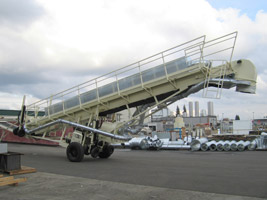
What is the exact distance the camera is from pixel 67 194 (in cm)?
662

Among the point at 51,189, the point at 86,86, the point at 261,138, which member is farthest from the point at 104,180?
the point at 261,138

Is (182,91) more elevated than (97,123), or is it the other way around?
(182,91)

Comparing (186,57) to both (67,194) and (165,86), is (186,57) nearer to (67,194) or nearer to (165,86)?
(165,86)

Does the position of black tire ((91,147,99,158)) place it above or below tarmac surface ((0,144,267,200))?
above

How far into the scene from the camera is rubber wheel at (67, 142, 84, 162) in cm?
1258

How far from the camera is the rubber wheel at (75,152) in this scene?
1258 centimetres

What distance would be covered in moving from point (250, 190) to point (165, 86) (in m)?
6.41

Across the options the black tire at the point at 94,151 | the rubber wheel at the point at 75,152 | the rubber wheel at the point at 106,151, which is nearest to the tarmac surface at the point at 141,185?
the rubber wheel at the point at 75,152

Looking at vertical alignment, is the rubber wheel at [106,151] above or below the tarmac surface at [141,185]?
above

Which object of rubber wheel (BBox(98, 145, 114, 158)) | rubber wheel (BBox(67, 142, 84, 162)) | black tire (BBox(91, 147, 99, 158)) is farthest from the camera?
rubber wheel (BBox(98, 145, 114, 158))

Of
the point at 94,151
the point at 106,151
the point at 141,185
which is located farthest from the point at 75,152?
the point at 141,185

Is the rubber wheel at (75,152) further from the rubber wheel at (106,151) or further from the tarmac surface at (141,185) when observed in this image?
the tarmac surface at (141,185)

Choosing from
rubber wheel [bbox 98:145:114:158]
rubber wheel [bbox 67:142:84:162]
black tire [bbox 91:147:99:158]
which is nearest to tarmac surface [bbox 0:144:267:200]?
rubber wheel [bbox 67:142:84:162]

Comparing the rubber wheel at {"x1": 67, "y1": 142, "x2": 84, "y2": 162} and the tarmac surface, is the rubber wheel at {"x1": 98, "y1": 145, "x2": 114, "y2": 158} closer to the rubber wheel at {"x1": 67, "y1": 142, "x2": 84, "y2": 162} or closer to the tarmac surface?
the rubber wheel at {"x1": 67, "y1": 142, "x2": 84, "y2": 162}
